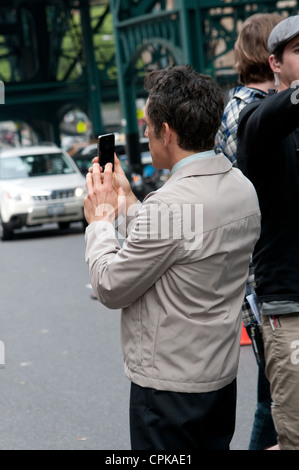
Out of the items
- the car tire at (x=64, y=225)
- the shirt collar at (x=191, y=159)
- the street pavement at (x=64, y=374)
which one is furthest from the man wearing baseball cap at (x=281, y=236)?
the car tire at (x=64, y=225)

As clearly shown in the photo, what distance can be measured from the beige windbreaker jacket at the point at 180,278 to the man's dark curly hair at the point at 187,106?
0.08 metres

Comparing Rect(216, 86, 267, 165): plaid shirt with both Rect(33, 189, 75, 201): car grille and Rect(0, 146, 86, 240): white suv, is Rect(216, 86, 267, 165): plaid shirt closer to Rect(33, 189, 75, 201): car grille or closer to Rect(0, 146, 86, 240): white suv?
Rect(0, 146, 86, 240): white suv

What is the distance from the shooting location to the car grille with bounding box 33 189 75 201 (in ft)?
52.2

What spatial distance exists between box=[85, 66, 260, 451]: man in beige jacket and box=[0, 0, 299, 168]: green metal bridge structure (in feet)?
43.2

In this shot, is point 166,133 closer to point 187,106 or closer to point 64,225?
point 187,106

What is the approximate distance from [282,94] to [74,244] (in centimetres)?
1225

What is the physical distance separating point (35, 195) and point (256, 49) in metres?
12.7

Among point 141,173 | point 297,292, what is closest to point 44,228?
point 141,173

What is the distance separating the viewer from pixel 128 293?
7.83 ft

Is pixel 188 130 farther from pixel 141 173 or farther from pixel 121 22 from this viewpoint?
pixel 141 173

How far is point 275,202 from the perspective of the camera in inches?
113

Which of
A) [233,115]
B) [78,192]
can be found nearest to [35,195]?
[78,192]

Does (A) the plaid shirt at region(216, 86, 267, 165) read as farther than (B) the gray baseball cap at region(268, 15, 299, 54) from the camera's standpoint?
Yes

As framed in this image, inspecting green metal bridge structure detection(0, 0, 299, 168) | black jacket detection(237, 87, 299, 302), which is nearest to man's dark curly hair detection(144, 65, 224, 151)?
black jacket detection(237, 87, 299, 302)
